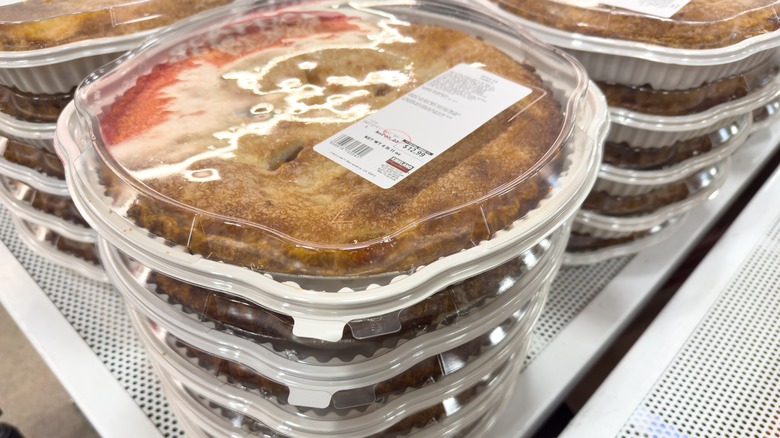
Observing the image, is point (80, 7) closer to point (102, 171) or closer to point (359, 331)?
point (102, 171)

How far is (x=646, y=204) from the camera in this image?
3.60ft

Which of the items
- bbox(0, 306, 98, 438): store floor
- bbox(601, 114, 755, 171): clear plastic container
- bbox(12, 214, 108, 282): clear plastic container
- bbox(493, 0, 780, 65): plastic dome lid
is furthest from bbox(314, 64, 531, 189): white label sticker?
bbox(0, 306, 98, 438): store floor

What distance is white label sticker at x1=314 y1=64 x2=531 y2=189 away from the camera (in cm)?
67

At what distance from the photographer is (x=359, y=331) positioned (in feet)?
1.76

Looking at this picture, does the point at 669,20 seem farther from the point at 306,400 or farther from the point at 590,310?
the point at 306,400

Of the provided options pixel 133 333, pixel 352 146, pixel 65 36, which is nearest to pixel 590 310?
pixel 352 146

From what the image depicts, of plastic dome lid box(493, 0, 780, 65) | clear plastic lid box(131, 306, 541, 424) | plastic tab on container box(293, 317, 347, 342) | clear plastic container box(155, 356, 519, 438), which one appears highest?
plastic dome lid box(493, 0, 780, 65)

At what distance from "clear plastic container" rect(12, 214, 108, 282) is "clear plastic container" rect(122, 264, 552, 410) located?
0.44 metres

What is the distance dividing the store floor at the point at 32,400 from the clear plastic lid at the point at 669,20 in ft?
4.45

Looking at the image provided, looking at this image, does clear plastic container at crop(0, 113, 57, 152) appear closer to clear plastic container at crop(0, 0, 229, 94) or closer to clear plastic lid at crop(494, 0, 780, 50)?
clear plastic container at crop(0, 0, 229, 94)

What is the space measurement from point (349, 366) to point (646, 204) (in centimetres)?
75

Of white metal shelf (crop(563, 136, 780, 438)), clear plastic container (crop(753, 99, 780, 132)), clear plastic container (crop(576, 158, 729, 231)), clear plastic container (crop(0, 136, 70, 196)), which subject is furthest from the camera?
clear plastic container (crop(753, 99, 780, 132))

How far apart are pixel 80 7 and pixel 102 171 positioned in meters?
0.41

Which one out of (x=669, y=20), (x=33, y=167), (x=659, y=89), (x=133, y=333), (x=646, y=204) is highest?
(x=669, y=20)
